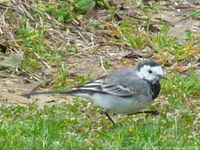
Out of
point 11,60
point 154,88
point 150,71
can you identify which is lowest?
point 11,60

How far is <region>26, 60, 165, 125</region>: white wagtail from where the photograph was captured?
7.71m

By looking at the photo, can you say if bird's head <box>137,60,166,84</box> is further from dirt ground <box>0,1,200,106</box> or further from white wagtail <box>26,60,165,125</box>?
dirt ground <box>0,1,200,106</box>

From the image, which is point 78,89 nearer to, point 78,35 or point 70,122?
point 70,122

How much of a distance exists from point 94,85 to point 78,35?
2.68 meters

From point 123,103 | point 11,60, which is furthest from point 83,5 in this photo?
point 123,103

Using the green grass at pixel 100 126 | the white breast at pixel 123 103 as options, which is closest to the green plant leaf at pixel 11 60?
the green grass at pixel 100 126

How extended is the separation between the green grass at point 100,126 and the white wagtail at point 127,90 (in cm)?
16

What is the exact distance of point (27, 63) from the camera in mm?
9500

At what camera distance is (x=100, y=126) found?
7.88 meters

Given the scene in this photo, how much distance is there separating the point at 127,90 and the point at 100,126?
1.32 ft

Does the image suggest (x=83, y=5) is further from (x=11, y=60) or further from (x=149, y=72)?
(x=149, y=72)

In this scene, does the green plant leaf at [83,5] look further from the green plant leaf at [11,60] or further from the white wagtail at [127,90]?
the white wagtail at [127,90]

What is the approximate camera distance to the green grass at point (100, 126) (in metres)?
7.01

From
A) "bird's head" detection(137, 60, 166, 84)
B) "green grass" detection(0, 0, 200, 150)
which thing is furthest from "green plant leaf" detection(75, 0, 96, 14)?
"bird's head" detection(137, 60, 166, 84)
